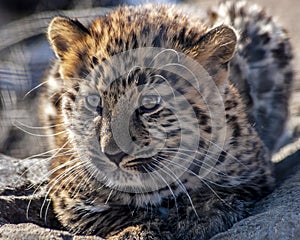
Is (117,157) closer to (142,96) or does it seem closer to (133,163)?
(133,163)

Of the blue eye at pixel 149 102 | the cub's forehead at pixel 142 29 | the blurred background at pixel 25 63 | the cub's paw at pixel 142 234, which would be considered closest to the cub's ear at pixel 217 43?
the cub's forehead at pixel 142 29

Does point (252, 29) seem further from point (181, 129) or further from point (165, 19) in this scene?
point (181, 129)

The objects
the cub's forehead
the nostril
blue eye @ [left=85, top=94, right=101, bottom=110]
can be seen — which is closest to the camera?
the nostril

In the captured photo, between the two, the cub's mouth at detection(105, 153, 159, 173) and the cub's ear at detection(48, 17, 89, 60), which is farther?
the cub's ear at detection(48, 17, 89, 60)

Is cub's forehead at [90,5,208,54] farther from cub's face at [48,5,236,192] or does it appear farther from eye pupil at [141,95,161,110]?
eye pupil at [141,95,161,110]

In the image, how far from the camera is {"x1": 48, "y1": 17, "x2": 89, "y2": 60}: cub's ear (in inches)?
179

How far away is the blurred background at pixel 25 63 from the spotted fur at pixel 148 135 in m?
1.02

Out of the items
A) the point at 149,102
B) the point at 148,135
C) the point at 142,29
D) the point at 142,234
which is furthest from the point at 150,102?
the point at 142,234

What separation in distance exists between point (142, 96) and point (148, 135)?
0.69 ft

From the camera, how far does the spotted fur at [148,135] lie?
160 inches

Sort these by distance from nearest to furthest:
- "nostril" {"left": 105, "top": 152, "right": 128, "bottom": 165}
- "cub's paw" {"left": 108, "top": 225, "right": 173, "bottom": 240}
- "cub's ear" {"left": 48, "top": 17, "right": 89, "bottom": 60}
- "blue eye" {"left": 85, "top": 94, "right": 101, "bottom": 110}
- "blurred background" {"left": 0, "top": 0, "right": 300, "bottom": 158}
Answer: "nostril" {"left": 105, "top": 152, "right": 128, "bottom": 165} < "cub's paw" {"left": 108, "top": 225, "right": 173, "bottom": 240} < "blue eye" {"left": 85, "top": 94, "right": 101, "bottom": 110} < "cub's ear" {"left": 48, "top": 17, "right": 89, "bottom": 60} < "blurred background" {"left": 0, "top": 0, "right": 300, "bottom": 158}

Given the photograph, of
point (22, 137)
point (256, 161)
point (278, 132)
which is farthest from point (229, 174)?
point (22, 137)

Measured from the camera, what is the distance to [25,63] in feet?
24.5

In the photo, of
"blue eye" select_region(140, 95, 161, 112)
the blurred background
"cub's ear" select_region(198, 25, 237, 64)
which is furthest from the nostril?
the blurred background
